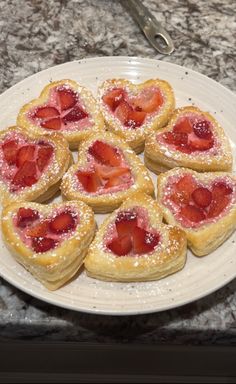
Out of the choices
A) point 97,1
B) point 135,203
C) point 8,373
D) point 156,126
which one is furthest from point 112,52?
point 8,373

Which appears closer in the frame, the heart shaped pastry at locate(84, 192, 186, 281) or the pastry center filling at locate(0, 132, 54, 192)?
the heart shaped pastry at locate(84, 192, 186, 281)

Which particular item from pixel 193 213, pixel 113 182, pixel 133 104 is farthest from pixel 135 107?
pixel 193 213

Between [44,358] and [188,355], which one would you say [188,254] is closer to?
[188,355]

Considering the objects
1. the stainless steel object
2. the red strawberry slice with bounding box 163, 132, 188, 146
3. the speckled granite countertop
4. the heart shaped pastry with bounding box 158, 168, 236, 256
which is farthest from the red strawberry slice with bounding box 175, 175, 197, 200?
the stainless steel object

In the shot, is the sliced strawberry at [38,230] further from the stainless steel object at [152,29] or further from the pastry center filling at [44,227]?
the stainless steel object at [152,29]

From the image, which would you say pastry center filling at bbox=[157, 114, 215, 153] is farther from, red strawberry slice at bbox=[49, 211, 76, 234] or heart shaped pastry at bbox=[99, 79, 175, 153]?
red strawberry slice at bbox=[49, 211, 76, 234]
